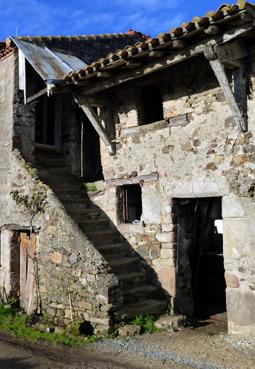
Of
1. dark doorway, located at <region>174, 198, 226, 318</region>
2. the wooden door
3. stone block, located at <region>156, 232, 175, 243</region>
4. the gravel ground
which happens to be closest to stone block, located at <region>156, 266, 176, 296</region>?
dark doorway, located at <region>174, 198, 226, 318</region>

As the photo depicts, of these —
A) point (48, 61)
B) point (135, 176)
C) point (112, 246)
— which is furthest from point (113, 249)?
point (48, 61)

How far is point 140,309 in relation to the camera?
685 cm

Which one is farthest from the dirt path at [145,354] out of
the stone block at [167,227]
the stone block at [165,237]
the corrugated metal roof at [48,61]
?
the corrugated metal roof at [48,61]

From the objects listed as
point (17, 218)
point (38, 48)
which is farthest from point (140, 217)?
point (38, 48)

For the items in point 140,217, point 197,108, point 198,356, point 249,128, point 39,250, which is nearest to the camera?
point 198,356

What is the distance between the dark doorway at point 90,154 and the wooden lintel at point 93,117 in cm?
171

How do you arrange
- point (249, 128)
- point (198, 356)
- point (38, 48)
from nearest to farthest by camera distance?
1. point (198, 356)
2. point (249, 128)
3. point (38, 48)

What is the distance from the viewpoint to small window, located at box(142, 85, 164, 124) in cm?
815

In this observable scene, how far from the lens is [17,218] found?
8625 mm

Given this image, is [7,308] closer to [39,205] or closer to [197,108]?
[39,205]

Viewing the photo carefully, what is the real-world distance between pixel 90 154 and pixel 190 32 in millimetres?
4993

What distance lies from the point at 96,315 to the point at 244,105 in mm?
4170

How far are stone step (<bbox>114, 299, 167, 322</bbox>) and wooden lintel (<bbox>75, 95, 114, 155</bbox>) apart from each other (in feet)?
10.3

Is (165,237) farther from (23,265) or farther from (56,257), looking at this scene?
(23,265)
